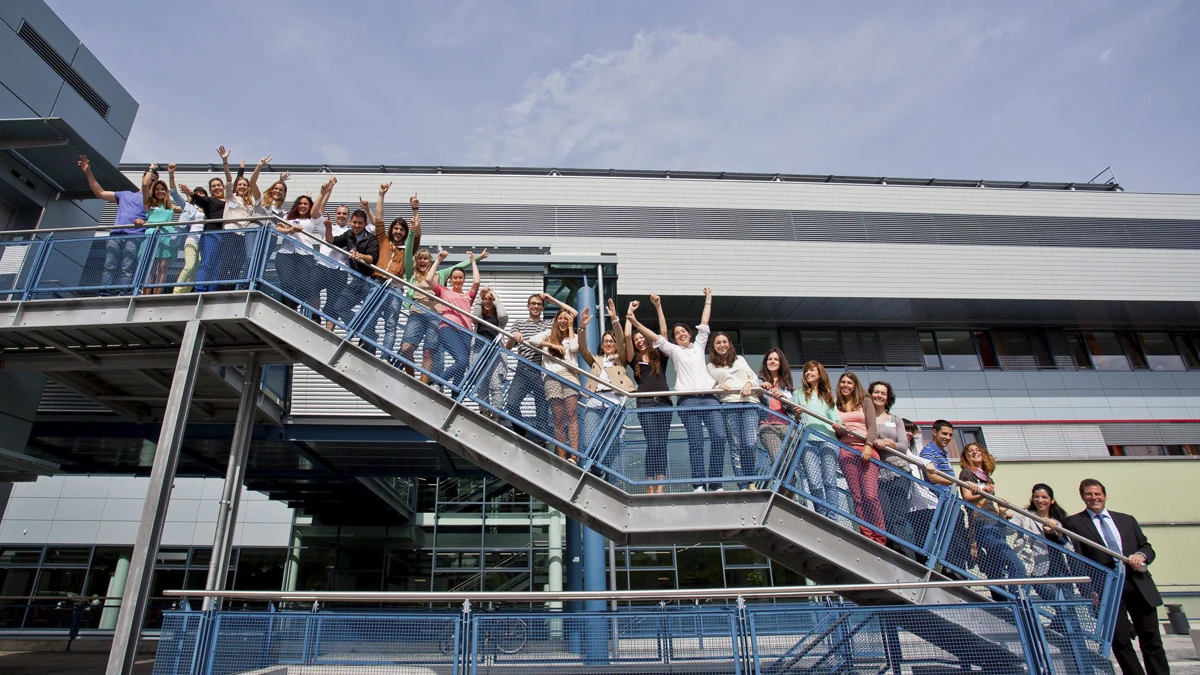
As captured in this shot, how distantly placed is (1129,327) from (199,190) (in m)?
24.9

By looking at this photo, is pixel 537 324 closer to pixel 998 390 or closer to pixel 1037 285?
pixel 998 390

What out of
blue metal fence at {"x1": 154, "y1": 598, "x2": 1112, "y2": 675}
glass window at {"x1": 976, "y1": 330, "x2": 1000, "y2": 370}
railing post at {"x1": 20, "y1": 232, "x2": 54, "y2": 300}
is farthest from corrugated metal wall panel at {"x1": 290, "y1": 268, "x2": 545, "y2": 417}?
glass window at {"x1": 976, "y1": 330, "x2": 1000, "y2": 370}

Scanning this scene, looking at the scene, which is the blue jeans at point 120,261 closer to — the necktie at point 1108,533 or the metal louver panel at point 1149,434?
the necktie at point 1108,533

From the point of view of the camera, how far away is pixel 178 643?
5066mm

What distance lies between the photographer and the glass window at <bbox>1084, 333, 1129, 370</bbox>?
63.5 ft

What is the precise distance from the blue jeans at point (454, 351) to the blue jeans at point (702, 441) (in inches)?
91.0

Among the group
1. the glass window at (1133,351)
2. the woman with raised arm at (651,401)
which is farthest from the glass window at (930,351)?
the woman with raised arm at (651,401)

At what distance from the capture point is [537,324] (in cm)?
763

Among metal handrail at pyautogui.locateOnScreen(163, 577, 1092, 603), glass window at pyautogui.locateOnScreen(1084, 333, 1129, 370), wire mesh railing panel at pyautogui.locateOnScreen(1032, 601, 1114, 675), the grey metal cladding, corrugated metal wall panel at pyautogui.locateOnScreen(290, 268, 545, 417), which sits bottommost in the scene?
wire mesh railing panel at pyautogui.locateOnScreen(1032, 601, 1114, 675)

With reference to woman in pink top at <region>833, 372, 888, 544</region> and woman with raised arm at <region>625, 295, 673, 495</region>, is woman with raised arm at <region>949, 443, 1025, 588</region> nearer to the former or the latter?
woman in pink top at <region>833, 372, 888, 544</region>

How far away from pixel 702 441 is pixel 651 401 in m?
0.87

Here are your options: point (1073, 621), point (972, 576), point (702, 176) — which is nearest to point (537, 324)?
point (972, 576)

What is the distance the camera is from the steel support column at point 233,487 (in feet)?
22.1

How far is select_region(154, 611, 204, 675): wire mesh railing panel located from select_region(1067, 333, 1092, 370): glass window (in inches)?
890
